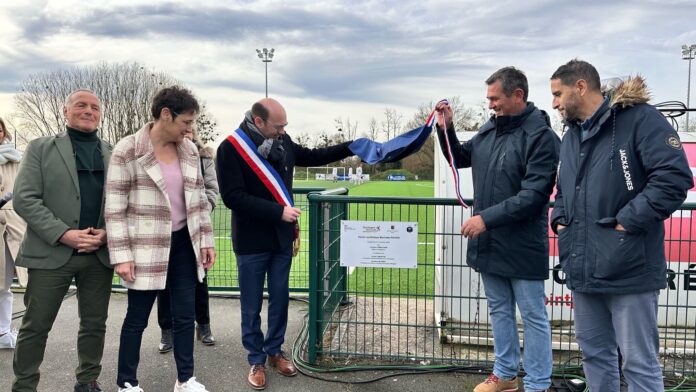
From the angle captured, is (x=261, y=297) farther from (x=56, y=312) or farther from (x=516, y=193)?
(x=516, y=193)

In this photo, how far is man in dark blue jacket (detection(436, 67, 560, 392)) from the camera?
9.78 ft

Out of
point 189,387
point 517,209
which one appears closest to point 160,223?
point 189,387

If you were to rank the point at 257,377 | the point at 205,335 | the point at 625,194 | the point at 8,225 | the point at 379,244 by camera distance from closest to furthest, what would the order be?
the point at 625,194 → the point at 257,377 → the point at 379,244 → the point at 8,225 → the point at 205,335

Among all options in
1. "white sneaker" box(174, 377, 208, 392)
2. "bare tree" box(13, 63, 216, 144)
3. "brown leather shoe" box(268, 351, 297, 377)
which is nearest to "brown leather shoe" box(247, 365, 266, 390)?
"brown leather shoe" box(268, 351, 297, 377)

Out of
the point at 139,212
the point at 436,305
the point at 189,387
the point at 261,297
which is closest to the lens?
the point at 139,212

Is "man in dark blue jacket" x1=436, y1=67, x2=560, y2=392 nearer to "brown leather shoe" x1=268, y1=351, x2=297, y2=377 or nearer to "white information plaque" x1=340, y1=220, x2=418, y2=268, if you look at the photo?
"white information plaque" x1=340, y1=220, x2=418, y2=268

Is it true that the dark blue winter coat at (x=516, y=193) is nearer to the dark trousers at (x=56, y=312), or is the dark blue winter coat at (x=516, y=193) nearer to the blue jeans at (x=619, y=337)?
the blue jeans at (x=619, y=337)

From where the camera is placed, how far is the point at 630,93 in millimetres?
2459

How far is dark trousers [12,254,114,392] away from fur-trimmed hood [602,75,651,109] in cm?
317

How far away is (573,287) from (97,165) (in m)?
2.98

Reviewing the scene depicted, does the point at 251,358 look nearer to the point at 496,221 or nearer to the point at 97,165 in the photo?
the point at 97,165

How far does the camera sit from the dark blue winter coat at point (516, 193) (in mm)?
2957

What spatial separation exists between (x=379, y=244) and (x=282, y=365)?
1190 millimetres

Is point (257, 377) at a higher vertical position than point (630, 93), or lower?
lower
